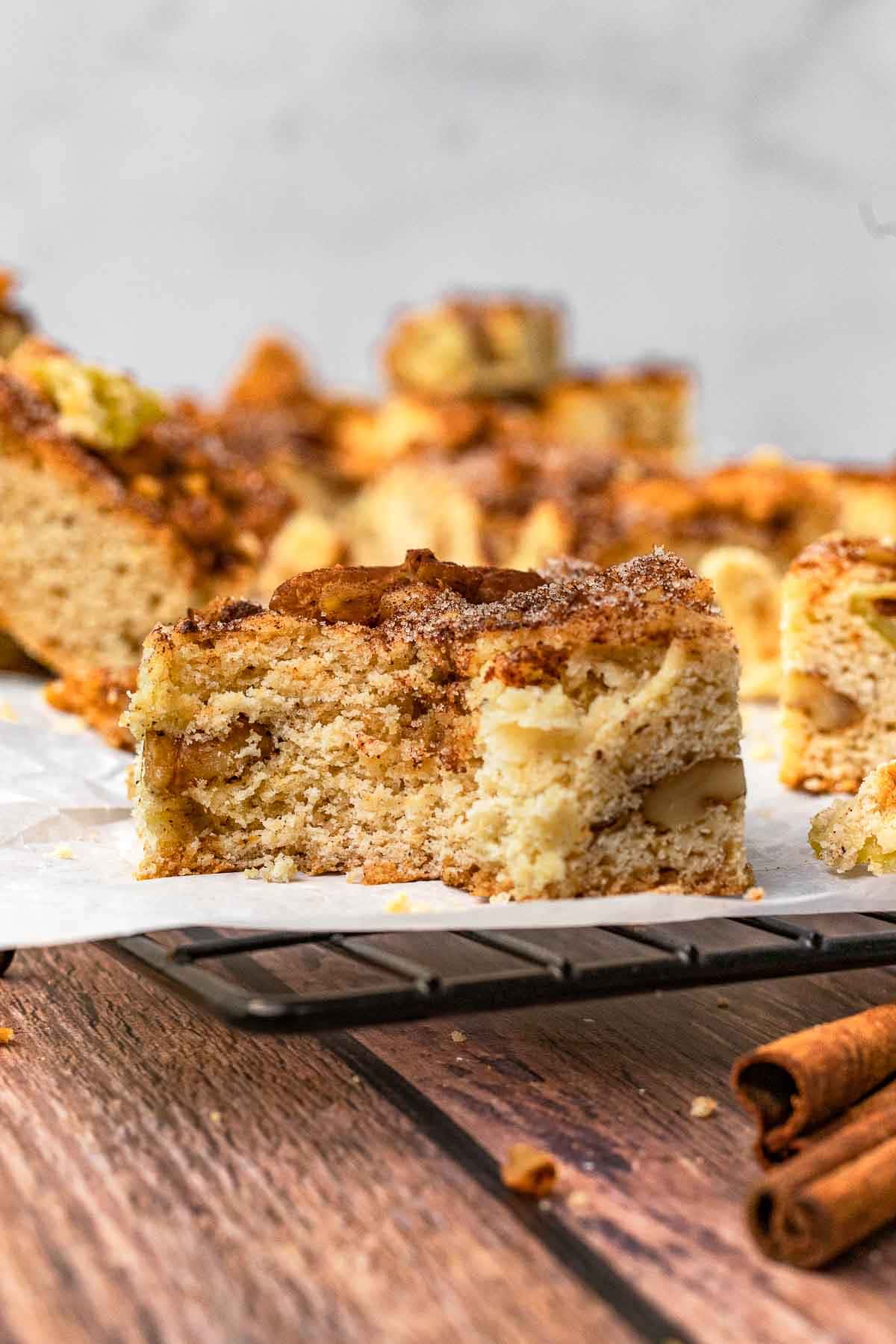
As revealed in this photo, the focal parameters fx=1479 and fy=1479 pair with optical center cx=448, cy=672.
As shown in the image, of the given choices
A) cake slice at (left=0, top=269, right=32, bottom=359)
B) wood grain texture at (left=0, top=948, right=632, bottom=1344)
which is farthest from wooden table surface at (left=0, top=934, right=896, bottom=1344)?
cake slice at (left=0, top=269, right=32, bottom=359)

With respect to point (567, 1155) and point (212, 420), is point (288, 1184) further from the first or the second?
point (212, 420)

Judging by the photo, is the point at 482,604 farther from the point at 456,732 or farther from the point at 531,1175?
the point at 531,1175

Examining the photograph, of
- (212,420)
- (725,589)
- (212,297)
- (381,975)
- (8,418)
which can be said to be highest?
(212,297)

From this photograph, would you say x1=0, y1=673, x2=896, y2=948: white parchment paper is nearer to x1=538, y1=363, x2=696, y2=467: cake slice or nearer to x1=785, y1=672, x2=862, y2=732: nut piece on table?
x1=785, y1=672, x2=862, y2=732: nut piece on table

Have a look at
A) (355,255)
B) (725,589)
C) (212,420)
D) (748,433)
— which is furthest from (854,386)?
(725,589)

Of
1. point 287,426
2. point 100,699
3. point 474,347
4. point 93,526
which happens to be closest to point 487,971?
point 100,699

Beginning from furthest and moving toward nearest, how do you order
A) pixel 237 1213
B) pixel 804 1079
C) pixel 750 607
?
pixel 750 607, pixel 804 1079, pixel 237 1213

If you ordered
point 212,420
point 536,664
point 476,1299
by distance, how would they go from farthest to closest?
point 212,420
point 536,664
point 476,1299
